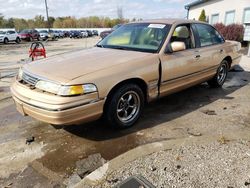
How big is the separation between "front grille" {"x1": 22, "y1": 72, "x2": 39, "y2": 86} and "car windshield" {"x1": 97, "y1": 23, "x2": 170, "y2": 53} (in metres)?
1.65

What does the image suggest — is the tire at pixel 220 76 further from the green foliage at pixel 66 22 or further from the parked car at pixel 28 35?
the green foliage at pixel 66 22

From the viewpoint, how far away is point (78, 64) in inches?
139

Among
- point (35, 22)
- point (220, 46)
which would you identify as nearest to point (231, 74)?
point (220, 46)

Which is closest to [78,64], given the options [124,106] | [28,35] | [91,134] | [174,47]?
[124,106]

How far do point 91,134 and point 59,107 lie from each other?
3.12ft

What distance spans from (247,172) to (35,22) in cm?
7343

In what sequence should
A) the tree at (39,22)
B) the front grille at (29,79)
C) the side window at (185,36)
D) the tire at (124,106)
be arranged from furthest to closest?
the tree at (39,22), the side window at (185,36), the tire at (124,106), the front grille at (29,79)

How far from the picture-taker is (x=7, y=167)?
9.91 ft

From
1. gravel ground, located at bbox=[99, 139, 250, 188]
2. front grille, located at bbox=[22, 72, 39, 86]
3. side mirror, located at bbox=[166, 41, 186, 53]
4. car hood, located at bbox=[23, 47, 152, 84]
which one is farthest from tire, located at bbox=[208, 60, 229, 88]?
front grille, located at bbox=[22, 72, 39, 86]

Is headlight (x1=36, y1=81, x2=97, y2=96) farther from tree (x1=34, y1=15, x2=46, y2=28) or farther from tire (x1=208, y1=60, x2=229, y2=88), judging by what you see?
tree (x1=34, y1=15, x2=46, y2=28)

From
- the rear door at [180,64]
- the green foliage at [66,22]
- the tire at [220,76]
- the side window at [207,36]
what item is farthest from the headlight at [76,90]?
the green foliage at [66,22]

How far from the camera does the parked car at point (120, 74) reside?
3096mm

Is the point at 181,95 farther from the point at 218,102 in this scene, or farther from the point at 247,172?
the point at 247,172

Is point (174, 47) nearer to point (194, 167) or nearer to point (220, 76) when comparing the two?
point (194, 167)
